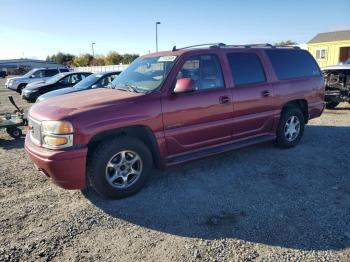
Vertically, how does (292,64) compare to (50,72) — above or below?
below

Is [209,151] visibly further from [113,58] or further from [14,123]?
[113,58]

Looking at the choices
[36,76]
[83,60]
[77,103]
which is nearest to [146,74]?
[77,103]

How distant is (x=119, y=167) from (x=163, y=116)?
0.90 metres

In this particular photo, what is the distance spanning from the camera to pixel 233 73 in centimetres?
530

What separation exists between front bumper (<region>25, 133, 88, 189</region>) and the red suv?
0.04 feet

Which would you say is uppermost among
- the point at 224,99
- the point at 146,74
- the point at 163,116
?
the point at 146,74

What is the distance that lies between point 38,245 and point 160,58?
10.4 feet

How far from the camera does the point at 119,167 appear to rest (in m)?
4.30

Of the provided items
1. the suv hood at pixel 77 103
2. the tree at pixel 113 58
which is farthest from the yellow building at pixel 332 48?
the tree at pixel 113 58

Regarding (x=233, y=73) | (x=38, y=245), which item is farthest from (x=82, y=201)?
(x=233, y=73)

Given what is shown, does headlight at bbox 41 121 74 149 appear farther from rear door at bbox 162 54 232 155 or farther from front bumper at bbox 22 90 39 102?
front bumper at bbox 22 90 39 102

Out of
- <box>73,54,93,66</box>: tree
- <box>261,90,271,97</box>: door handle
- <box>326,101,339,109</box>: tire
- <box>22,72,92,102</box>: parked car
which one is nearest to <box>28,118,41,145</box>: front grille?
<box>261,90,271,97</box>: door handle

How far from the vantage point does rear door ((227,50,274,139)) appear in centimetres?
532

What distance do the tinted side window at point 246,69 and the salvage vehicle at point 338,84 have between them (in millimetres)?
5825
